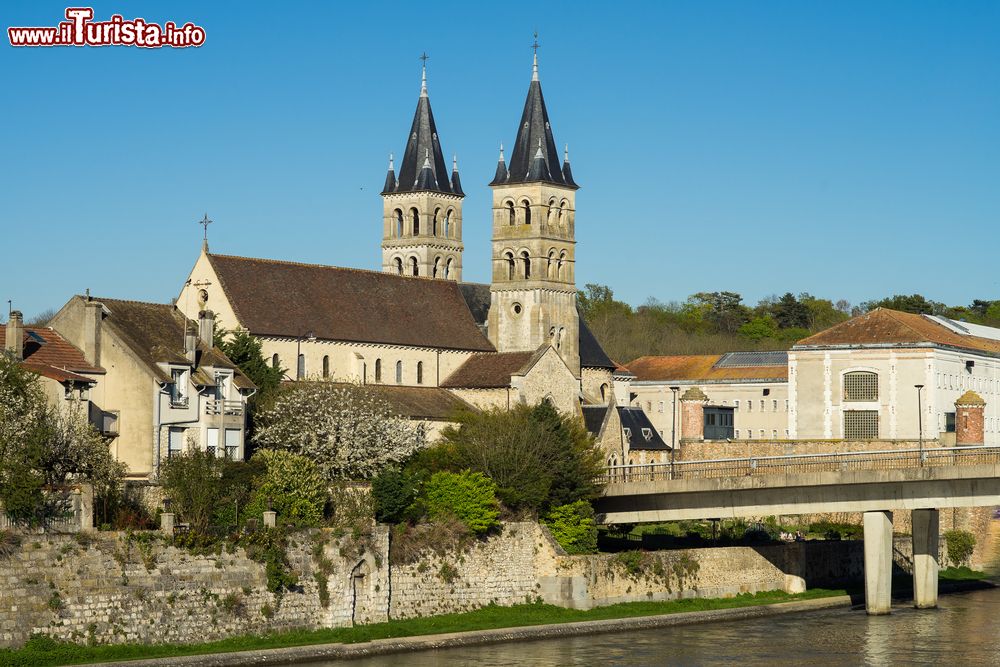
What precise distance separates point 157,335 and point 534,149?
32.9 m

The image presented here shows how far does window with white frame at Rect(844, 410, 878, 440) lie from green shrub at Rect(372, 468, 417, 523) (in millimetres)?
39671

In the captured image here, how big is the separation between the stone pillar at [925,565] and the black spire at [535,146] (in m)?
36.1

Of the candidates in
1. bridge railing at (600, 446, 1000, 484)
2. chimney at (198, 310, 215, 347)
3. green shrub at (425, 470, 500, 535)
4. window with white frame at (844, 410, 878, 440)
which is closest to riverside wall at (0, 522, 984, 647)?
green shrub at (425, 470, 500, 535)

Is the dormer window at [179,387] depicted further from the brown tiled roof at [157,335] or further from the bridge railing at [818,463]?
the bridge railing at [818,463]

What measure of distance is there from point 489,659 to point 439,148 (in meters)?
59.2

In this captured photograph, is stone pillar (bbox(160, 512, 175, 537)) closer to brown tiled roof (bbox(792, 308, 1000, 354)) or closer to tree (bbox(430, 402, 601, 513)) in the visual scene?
tree (bbox(430, 402, 601, 513))

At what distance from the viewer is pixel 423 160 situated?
101 m

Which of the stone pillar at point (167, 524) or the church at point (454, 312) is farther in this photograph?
the church at point (454, 312)

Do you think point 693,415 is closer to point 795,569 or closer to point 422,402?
point 422,402

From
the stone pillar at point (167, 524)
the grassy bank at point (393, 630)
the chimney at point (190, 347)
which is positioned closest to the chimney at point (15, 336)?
the chimney at point (190, 347)

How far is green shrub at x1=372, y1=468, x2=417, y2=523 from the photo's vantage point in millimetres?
53188

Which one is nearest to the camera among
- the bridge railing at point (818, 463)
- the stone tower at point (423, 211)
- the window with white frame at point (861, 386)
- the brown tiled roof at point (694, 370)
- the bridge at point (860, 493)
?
the bridge at point (860, 493)

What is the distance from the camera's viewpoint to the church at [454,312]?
247 feet

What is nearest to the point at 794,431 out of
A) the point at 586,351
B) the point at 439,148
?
the point at 586,351
